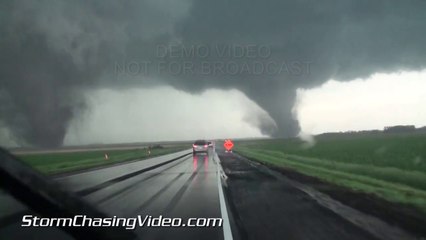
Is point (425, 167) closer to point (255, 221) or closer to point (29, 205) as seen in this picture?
point (255, 221)

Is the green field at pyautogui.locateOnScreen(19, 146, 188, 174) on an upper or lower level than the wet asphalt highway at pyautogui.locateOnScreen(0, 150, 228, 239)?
upper

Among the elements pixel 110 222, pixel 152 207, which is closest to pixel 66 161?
pixel 152 207

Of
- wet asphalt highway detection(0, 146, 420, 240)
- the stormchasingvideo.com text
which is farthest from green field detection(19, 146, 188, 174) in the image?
the stormchasingvideo.com text

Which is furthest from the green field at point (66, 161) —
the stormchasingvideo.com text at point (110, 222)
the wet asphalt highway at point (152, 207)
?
the stormchasingvideo.com text at point (110, 222)

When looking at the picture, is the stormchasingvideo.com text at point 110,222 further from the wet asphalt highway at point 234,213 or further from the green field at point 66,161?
the green field at point 66,161

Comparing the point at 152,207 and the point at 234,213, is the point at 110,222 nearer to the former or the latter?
the point at 234,213

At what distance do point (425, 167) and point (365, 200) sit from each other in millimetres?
11518

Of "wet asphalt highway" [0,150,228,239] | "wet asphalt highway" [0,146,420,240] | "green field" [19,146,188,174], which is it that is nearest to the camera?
"wet asphalt highway" [0,150,228,239]

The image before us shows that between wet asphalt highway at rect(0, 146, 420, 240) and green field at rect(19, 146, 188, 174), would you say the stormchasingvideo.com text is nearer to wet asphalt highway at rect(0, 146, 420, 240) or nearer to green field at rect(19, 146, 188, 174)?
wet asphalt highway at rect(0, 146, 420, 240)

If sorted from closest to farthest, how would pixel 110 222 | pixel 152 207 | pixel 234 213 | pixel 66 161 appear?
pixel 110 222 < pixel 234 213 < pixel 152 207 < pixel 66 161

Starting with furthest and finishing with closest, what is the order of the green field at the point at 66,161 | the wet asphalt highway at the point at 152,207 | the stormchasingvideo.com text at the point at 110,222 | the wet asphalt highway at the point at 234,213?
the green field at the point at 66,161, the wet asphalt highway at the point at 234,213, the wet asphalt highway at the point at 152,207, the stormchasingvideo.com text at the point at 110,222

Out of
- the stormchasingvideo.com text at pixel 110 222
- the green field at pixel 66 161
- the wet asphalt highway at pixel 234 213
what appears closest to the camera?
the stormchasingvideo.com text at pixel 110 222

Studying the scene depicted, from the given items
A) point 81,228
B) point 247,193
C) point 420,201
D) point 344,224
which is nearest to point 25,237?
point 81,228

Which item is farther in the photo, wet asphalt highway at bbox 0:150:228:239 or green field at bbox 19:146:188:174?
green field at bbox 19:146:188:174
